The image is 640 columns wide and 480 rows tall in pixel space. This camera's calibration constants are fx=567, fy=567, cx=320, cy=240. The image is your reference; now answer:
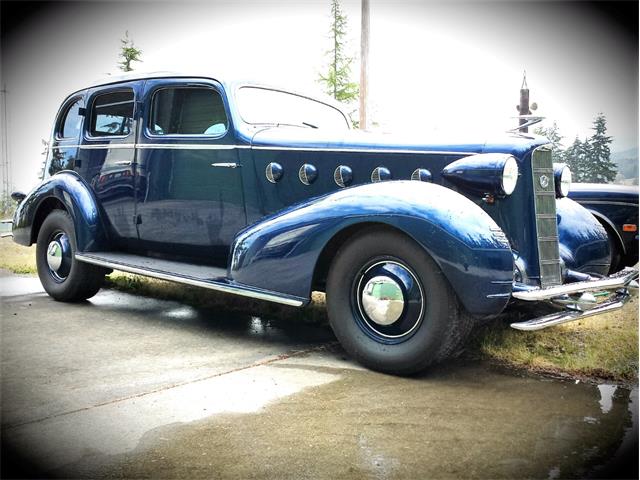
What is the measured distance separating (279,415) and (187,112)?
2831 mm

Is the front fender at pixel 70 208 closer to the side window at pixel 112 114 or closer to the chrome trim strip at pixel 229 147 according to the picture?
the chrome trim strip at pixel 229 147

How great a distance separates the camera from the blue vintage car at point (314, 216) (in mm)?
2977

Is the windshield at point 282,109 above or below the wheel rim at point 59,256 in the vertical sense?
above

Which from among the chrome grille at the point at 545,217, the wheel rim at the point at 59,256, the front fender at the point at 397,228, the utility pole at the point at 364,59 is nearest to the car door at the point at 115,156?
the wheel rim at the point at 59,256

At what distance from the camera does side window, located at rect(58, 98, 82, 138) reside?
5.36m

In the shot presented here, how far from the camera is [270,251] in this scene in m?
3.48

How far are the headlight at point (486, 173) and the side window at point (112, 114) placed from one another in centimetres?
290

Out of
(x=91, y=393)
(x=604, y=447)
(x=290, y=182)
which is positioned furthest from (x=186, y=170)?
(x=604, y=447)

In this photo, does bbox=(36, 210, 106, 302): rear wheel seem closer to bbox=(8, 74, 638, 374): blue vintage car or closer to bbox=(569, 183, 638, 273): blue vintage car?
bbox=(8, 74, 638, 374): blue vintage car

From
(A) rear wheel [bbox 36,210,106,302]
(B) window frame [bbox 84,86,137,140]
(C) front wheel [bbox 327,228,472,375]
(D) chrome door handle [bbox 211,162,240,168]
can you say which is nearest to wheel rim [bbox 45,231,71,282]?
(A) rear wheel [bbox 36,210,106,302]

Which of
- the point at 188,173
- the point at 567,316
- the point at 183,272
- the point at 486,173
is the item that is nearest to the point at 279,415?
the point at 567,316

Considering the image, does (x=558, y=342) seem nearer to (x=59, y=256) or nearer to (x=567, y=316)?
(x=567, y=316)

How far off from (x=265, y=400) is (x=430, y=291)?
3.33 feet

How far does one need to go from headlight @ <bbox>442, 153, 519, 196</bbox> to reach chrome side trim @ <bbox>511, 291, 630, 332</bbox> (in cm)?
73
